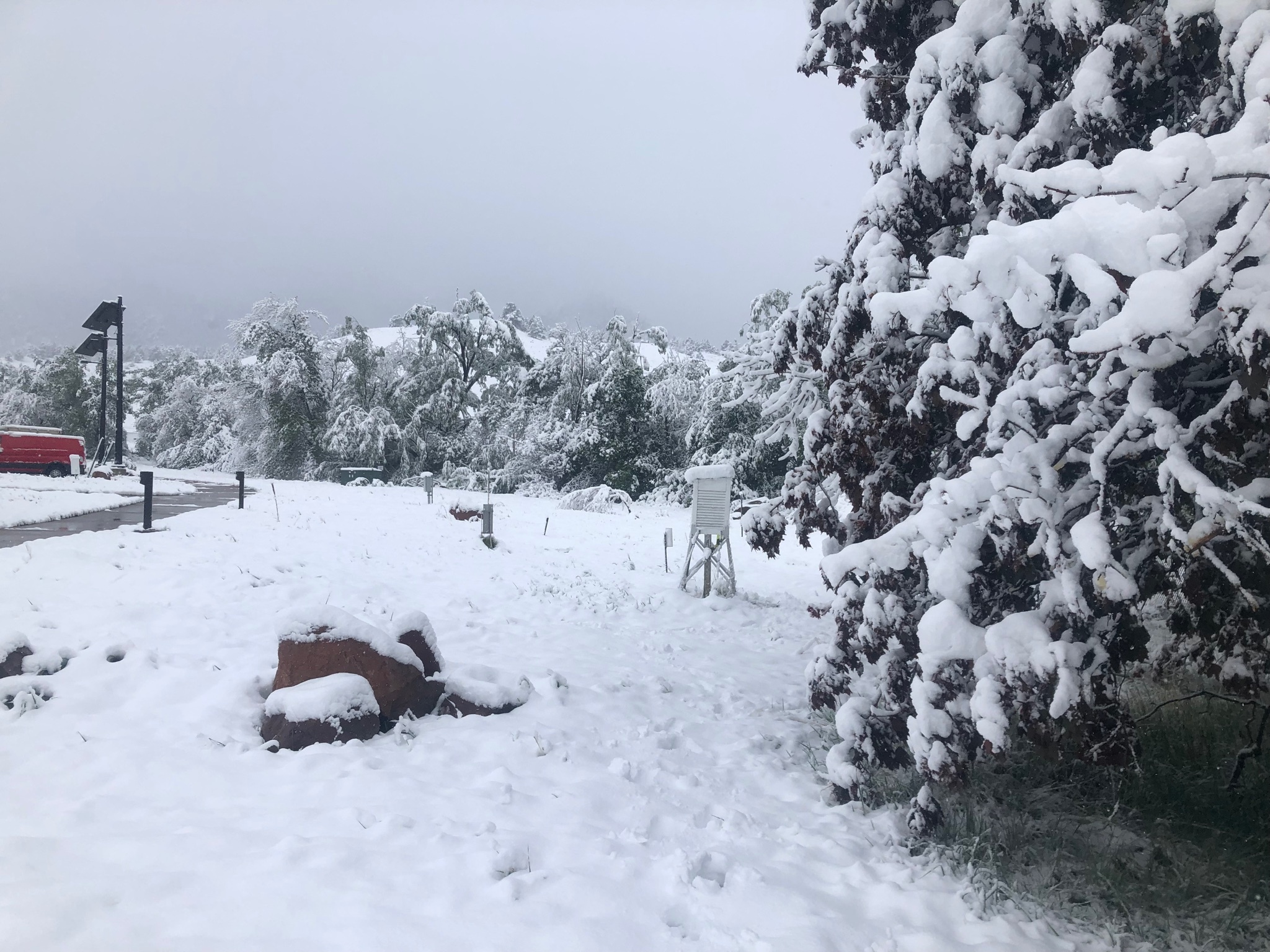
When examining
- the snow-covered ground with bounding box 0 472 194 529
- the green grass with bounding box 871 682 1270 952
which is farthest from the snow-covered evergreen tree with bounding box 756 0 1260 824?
the snow-covered ground with bounding box 0 472 194 529

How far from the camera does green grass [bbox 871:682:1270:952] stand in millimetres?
3086

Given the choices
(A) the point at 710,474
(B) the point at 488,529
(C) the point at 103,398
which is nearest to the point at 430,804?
(A) the point at 710,474

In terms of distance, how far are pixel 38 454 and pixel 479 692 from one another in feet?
74.9

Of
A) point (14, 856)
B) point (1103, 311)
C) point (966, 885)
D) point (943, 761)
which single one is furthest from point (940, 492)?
point (14, 856)

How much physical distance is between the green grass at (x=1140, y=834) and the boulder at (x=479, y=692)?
8.05ft

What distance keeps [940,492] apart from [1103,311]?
949mm

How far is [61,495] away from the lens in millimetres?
14109

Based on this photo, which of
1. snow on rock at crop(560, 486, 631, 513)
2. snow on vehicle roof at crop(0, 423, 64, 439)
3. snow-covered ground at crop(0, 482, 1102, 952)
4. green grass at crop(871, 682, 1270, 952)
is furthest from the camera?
snow on vehicle roof at crop(0, 423, 64, 439)

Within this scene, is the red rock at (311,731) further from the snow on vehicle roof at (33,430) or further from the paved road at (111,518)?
the snow on vehicle roof at (33,430)

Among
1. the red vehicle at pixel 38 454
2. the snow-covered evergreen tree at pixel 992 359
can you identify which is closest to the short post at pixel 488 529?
the snow-covered evergreen tree at pixel 992 359

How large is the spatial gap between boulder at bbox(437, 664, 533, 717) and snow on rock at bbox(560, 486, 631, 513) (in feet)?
47.2

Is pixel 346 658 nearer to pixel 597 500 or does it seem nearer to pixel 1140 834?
pixel 1140 834

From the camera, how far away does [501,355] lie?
31.5 m

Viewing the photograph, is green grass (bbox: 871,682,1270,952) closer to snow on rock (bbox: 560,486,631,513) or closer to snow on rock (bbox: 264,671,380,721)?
snow on rock (bbox: 264,671,380,721)
